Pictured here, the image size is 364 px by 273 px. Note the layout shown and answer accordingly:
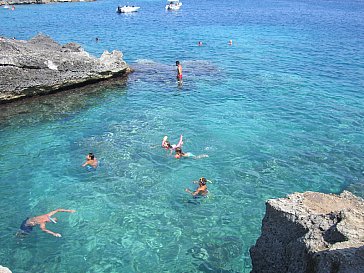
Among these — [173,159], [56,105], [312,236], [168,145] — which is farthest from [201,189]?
[56,105]

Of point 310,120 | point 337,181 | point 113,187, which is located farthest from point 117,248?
point 310,120

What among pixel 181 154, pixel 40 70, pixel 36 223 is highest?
pixel 40 70

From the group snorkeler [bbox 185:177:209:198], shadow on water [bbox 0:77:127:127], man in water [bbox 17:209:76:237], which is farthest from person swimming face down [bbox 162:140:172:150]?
shadow on water [bbox 0:77:127:127]

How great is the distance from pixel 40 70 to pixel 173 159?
1270 cm

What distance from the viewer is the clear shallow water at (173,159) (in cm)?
1258

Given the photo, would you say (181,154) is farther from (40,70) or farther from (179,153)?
(40,70)

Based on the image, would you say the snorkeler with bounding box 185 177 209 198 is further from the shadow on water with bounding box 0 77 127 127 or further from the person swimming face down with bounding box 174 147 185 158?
the shadow on water with bounding box 0 77 127 127

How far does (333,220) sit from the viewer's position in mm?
7809

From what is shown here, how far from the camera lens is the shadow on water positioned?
22250mm

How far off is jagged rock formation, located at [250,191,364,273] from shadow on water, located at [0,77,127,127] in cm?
1667

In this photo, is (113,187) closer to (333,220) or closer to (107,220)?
(107,220)

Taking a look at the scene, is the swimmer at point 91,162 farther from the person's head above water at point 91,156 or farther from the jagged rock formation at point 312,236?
the jagged rock formation at point 312,236

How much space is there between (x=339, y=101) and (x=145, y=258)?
1944cm

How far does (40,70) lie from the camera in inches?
966
